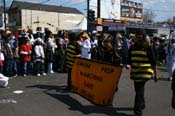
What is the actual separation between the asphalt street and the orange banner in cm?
21

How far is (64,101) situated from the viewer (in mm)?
11609

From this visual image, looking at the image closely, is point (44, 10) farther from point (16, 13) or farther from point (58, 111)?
point (58, 111)

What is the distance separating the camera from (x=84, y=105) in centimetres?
1106

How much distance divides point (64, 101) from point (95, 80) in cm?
109

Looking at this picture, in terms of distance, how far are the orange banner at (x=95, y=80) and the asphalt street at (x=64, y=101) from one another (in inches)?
8.4

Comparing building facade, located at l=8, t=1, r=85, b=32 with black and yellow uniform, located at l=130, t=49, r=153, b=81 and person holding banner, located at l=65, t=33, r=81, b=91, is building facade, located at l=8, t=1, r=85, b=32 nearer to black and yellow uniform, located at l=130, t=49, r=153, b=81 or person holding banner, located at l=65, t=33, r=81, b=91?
person holding banner, located at l=65, t=33, r=81, b=91

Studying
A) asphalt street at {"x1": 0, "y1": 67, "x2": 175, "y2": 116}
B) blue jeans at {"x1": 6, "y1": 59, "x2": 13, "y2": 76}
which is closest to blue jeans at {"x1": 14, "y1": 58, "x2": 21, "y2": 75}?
blue jeans at {"x1": 6, "y1": 59, "x2": 13, "y2": 76}

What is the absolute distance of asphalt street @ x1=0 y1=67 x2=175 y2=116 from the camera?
402 inches

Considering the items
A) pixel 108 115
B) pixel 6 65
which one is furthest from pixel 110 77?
pixel 6 65

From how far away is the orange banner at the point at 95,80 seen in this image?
10.5m

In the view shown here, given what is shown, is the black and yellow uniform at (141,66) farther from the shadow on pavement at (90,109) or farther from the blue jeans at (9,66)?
the blue jeans at (9,66)

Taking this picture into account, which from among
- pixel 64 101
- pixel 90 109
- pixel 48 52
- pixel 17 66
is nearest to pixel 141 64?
pixel 90 109

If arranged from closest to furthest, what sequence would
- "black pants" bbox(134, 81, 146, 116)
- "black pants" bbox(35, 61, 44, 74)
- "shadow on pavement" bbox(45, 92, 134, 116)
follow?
"black pants" bbox(134, 81, 146, 116) < "shadow on pavement" bbox(45, 92, 134, 116) < "black pants" bbox(35, 61, 44, 74)

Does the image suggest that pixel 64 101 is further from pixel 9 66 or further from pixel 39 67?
pixel 39 67
